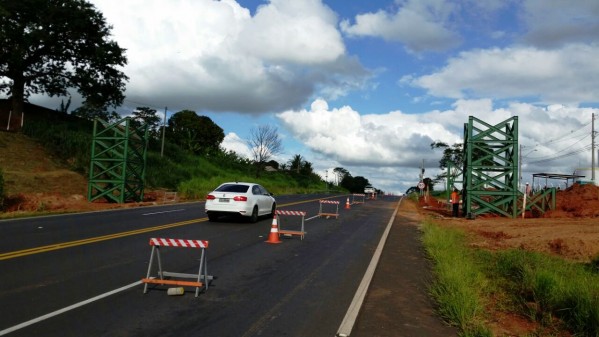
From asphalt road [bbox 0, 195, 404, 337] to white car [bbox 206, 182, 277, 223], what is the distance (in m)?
2.99

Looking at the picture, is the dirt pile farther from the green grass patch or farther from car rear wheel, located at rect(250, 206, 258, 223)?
the green grass patch

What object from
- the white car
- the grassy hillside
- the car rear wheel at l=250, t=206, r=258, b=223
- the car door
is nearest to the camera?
the white car

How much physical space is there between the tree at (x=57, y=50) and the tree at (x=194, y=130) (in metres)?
31.3

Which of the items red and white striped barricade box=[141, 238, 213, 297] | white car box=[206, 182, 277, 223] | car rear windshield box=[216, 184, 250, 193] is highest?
car rear windshield box=[216, 184, 250, 193]

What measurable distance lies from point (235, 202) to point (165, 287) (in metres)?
10.3

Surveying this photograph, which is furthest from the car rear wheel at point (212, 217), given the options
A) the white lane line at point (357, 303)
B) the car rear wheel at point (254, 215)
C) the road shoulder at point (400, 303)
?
the white lane line at point (357, 303)

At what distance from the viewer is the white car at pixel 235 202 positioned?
1825 centimetres

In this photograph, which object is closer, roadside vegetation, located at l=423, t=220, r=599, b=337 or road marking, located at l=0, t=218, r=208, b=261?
roadside vegetation, located at l=423, t=220, r=599, b=337

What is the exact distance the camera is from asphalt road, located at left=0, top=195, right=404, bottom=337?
5.94 metres

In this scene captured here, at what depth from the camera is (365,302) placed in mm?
7461

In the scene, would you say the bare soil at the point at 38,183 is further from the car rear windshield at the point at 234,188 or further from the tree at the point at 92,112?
the tree at the point at 92,112

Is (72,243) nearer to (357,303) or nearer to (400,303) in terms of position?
(357,303)

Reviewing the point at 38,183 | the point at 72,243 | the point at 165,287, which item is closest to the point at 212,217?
the point at 72,243

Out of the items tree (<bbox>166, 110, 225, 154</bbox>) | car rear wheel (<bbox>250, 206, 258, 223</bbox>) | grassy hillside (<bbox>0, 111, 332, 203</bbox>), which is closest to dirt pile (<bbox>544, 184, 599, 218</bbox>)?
car rear wheel (<bbox>250, 206, 258, 223</bbox>)
